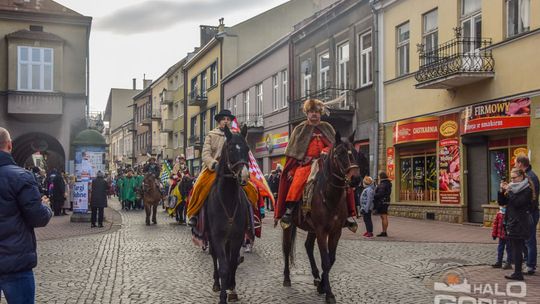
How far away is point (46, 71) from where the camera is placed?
33.6 metres

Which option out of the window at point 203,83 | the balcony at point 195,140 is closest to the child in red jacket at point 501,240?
the balcony at point 195,140

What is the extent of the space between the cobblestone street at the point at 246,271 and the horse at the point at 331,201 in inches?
21.0

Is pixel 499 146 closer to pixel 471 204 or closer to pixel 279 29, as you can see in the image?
pixel 471 204

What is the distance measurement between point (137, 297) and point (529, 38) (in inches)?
523

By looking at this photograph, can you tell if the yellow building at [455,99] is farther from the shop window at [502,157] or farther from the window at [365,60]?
the window at [365,60]

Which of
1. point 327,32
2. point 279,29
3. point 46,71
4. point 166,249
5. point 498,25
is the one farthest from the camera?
point 279,29

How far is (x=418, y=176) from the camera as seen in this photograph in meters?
22.6

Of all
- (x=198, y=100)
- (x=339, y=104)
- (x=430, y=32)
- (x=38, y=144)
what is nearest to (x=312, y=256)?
(x=430, y=32)

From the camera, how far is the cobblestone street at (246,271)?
26.9ft

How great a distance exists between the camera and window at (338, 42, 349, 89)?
27.8m

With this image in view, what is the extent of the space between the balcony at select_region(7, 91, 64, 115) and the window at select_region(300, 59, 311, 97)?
500 inches

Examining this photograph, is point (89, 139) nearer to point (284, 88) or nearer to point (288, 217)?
point (284, 88)

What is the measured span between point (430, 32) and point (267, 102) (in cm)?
1729

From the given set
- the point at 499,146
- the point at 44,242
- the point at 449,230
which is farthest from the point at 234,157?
the point at 499,146
